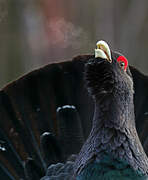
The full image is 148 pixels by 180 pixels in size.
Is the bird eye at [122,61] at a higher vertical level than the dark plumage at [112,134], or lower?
higher

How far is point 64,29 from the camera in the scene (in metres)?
6.21

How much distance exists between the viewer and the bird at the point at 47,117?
3.90 metres

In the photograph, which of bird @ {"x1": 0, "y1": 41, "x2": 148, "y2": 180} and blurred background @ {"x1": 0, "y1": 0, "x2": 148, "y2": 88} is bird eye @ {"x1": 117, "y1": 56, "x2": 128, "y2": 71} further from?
blurred background @ {"x1": 0, "y1": 0, "x2": 148, "y2": 88}

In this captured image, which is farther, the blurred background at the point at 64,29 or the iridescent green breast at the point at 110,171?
the blurred background at the point at 64,29

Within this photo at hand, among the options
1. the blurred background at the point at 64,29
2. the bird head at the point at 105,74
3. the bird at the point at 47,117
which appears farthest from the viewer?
the blurred background at the point at 64,29

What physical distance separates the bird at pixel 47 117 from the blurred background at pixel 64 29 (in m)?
2.24

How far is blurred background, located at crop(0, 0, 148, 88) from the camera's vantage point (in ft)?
20.7

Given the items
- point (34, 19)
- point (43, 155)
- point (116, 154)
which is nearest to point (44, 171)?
point (43, 155)

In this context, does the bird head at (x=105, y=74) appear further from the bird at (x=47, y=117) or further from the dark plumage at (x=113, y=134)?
the bird at (x=47, y=117)

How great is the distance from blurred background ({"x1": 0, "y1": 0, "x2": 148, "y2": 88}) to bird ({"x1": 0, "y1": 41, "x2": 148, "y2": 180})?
2.24 meters

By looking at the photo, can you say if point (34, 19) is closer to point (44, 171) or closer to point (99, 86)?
point (44, 171)

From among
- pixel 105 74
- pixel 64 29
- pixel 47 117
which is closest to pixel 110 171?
pixel 105 74

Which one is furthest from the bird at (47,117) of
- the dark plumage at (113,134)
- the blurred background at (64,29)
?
the blurred background at (64,29)

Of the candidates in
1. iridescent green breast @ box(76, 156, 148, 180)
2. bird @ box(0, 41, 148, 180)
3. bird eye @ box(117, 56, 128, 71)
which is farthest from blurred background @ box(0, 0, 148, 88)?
iridescent green breast @ box(76, 156, 148, 180)
